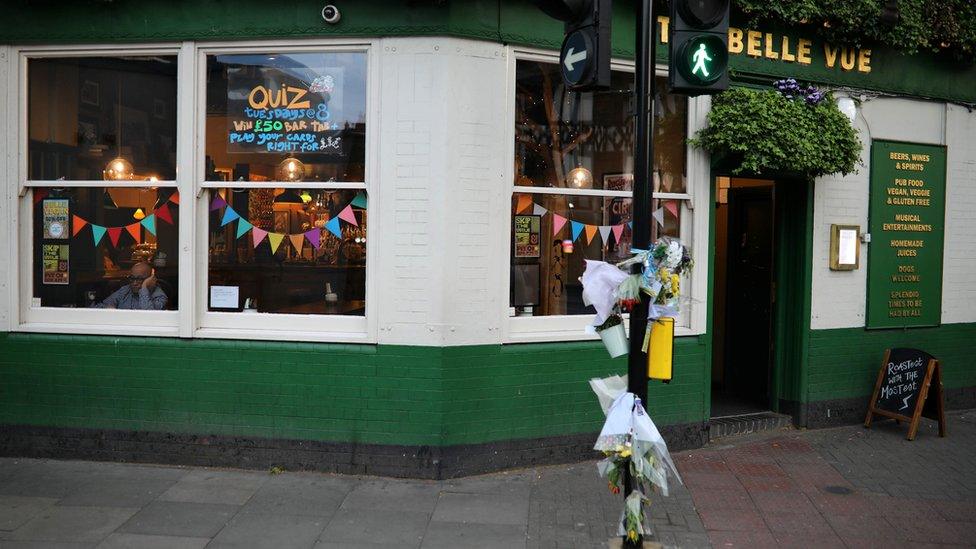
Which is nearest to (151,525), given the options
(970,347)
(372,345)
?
(372,345)

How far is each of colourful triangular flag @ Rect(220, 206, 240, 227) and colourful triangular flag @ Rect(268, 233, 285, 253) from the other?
0.34m

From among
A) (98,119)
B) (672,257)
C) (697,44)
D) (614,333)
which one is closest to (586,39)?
(697,44)

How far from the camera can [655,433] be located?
488cm

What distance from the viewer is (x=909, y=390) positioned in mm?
8281

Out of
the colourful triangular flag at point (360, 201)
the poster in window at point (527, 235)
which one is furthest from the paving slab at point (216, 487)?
the poster in window at point (527, 235)

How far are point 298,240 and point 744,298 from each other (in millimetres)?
5146

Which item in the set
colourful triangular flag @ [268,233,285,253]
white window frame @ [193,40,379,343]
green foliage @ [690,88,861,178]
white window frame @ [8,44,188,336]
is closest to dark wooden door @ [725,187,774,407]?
green foliage @ [690,88,861,178]

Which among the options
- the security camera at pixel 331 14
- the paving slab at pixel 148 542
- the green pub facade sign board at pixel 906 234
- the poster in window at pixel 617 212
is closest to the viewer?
the paving slab at pixel 148 542

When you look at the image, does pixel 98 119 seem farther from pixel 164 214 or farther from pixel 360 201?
pixel 360 201

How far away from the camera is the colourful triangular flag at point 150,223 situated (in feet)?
23.7

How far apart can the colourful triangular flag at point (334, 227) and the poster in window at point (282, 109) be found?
1.86 ft

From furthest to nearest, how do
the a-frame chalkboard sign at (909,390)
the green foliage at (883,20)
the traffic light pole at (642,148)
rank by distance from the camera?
the a-frame chalkboard sign at (909,390), the green foliage at (883,20), the traffic light pole at (642,148)

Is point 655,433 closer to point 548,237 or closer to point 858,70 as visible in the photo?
point 548,237

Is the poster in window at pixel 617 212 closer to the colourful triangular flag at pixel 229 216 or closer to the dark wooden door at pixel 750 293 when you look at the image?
the dark wooden door at pixel 750 293
